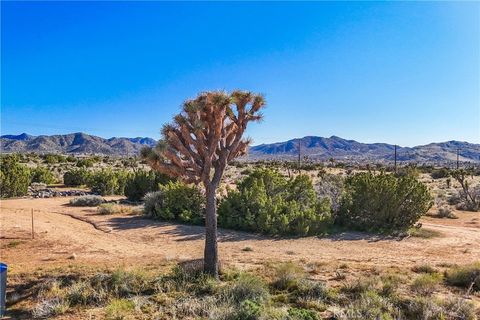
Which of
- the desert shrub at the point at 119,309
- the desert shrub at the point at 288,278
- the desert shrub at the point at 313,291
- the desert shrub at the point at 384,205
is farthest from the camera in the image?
the desert shrub at the point at 384,205

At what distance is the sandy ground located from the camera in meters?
11.6

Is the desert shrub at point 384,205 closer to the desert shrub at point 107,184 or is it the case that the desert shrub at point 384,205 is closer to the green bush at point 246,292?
the green bush at point 246,292

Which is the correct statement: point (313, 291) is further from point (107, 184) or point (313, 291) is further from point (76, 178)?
point (76, 178)

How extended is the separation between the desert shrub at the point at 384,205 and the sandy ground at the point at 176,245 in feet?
3.97

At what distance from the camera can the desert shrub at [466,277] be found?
9.01m

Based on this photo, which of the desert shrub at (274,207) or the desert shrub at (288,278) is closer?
the desert shrub at (288,278)

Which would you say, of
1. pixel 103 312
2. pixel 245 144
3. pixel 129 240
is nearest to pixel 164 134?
pixel 245 144

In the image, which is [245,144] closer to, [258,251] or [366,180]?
[258,251]

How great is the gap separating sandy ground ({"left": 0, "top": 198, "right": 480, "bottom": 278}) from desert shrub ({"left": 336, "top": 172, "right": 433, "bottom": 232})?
1.21 metres

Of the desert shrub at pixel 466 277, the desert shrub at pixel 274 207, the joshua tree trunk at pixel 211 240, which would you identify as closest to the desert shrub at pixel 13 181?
the desert shrub at pixel 274 207

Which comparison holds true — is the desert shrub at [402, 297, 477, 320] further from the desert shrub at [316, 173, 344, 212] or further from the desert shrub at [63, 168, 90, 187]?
the desert shrub at [63, 168, 90, 187]

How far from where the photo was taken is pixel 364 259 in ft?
38.7

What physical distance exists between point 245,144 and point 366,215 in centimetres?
862

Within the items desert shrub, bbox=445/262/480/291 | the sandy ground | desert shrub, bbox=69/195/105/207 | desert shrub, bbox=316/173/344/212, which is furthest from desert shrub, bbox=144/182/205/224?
desert shrub, bbox=445/262/480/291
